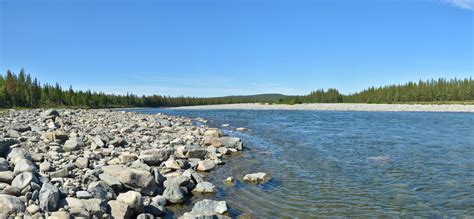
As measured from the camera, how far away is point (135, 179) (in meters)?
10.8

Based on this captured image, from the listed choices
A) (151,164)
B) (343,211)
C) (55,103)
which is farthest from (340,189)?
(55,103)

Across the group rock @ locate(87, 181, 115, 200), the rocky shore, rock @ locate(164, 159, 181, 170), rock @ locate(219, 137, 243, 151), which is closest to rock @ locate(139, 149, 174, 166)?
the rocky shore

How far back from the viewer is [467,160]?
1738cm

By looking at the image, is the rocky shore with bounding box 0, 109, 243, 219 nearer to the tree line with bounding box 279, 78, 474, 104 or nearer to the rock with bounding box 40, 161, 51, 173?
the rock with bounding box 40, 161, 51, 173

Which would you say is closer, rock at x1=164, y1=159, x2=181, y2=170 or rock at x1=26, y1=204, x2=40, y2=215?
rock at x1=26, y1=204, x2=40, y2=215

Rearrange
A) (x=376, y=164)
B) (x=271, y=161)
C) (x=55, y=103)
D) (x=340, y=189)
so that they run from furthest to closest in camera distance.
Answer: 1. (x=55, y=103)
2. (x=271, y=161)
3. (x=376, y=164)
4. (x=340, y=189)

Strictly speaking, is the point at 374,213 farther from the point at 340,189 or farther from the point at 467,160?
the point at 467,160

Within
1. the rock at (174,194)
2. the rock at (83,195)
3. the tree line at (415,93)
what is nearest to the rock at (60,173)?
the rock at (83,195)

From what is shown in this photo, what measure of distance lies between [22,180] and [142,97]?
610 ft

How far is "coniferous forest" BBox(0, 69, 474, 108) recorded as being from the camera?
278ft

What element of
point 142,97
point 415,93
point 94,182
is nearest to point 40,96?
point 142,97

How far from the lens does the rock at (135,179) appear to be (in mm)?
10797

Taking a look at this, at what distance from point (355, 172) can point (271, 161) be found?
14.6ft

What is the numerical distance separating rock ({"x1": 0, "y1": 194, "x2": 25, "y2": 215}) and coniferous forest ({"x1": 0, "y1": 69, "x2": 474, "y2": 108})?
80.7 metres
